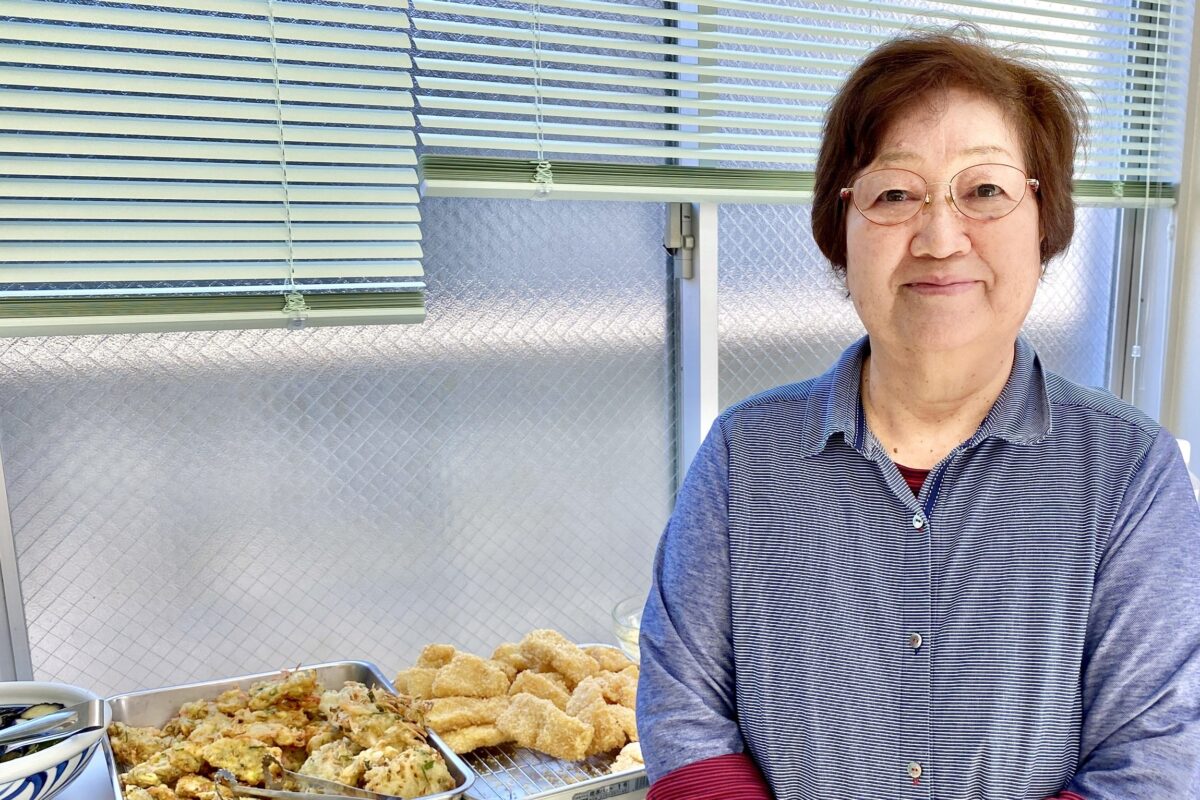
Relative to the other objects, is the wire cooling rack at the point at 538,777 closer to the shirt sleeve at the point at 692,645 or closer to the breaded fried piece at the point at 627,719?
the breaded fried piece at the point at 627,719

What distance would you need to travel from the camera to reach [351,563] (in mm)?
1765

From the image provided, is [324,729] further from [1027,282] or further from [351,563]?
[1027,282]

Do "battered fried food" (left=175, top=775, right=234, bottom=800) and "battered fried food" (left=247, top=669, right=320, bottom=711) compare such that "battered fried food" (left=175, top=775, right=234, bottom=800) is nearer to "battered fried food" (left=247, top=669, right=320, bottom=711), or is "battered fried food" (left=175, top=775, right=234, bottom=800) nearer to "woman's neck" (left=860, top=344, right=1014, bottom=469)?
"battered fried food" (left=247, top=669, right=320, bottom=711)

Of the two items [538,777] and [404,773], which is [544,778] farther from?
[404,773]

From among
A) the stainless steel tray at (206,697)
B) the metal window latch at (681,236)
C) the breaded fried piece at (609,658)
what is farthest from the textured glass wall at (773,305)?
the stainless steel tray at (206,697)

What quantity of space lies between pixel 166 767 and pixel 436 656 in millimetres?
488

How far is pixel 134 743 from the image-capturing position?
1.35 m

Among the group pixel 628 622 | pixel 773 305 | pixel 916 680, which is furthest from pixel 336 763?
pixel 773 305

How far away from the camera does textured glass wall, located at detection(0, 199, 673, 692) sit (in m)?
1.57

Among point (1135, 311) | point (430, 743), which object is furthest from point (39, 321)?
point (1135, 311)

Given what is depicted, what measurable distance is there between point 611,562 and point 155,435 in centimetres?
93

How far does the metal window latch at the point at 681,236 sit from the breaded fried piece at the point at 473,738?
38.9 inches

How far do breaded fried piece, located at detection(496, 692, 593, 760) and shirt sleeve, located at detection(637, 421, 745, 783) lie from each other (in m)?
0.30

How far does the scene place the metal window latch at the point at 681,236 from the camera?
6.32 ft
